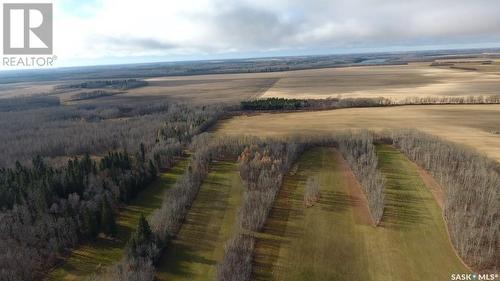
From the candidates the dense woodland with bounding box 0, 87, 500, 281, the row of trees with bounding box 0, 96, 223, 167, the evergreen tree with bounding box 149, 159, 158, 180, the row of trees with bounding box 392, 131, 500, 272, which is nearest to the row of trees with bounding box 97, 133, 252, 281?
the dense woodland with bounding box 0, 87, 500, 281

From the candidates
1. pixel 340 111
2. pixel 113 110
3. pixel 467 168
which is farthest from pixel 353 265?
pixel 113 110

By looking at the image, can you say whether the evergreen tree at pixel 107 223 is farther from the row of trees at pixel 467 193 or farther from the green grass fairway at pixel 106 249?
the row of trees at pixel 467 193

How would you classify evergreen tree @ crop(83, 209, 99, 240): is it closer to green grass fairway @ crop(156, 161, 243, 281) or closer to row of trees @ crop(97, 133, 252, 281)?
row of trees @ crop(97, 133, 252, 281)

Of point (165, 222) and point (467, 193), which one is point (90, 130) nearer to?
point (165, 222)

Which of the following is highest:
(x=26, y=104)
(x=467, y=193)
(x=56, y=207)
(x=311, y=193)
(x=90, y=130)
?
(x=26, y=104)

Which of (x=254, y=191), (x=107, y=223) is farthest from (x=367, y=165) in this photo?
(x=107, y=223)
